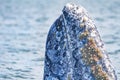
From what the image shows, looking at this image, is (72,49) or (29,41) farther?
(29,41)

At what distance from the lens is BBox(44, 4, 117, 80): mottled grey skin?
1162 cm

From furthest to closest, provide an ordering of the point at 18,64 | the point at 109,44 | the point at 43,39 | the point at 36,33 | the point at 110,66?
the point at 36,33, the point at 43,39, the point at 109,44, the point at 18,64, the point at 110,66

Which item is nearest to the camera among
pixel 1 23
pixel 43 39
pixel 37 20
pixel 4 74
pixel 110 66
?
pixel 110 66

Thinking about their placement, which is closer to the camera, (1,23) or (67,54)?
(67,54)

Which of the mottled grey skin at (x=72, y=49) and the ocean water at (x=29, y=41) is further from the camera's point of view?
the ocean water at (x=29, y=41)

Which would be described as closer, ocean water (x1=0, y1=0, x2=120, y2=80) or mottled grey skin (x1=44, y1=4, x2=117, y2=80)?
mottled grey skin (x1=44, y1=4, x2=117, y2=80)

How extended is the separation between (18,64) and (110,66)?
8427 mm

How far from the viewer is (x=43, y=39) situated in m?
29.4

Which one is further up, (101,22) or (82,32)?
(101,22)

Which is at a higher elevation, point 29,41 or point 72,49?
point 29,41

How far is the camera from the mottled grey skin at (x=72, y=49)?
38.1 feet

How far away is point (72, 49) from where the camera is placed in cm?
1202

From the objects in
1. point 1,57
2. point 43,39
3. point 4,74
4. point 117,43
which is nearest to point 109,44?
point 117,43

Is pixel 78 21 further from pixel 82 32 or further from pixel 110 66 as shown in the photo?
pixel 110 66
